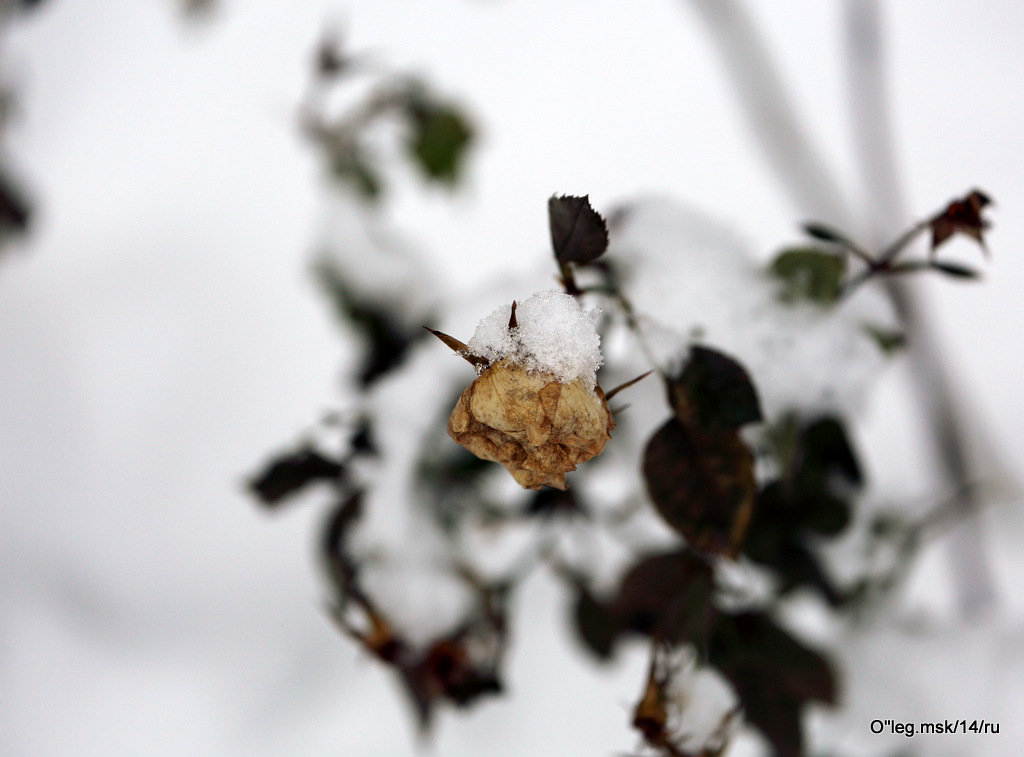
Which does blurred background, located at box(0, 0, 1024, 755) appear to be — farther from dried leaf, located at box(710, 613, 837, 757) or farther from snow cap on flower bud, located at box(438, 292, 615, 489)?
snow cap on flower bud, located at box(438, 292, 615, 489)

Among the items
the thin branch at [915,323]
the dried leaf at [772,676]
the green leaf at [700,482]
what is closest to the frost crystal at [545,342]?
the green leaf at [700,482]

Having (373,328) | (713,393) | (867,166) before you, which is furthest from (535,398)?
(867,166)

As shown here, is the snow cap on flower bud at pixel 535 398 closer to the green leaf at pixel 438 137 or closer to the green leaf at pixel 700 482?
the green leaf at pixel 700 482

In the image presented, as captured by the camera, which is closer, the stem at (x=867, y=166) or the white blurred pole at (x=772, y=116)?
the stem at (x=867, y=166)

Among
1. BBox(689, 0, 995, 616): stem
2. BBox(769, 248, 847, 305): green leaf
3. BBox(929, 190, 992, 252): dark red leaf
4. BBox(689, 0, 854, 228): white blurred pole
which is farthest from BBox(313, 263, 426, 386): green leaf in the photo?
BBox(689, 0, 854, 228): white blurred pole

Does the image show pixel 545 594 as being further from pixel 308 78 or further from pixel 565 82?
pixel 308 78

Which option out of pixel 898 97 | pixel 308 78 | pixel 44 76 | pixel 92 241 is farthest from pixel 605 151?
pixel 44 76

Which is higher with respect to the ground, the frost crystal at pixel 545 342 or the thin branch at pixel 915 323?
the thin branch at pixel 915 323
